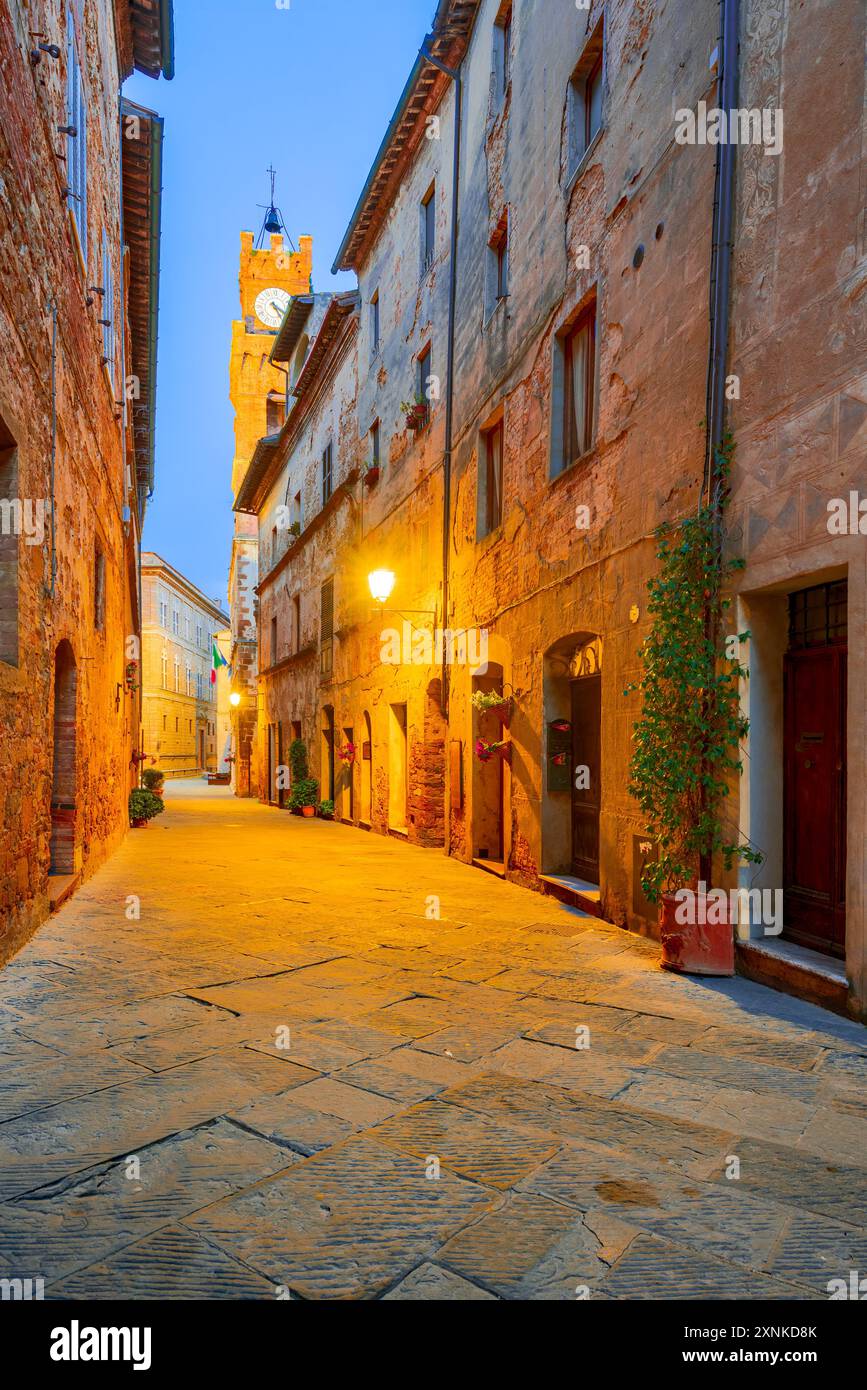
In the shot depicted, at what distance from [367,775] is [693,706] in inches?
421

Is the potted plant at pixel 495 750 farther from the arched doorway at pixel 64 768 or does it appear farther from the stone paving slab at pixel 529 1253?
the stone paving slab at pixel 529 1253

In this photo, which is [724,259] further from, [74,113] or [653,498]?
[74,113]

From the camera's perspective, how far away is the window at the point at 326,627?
59.8 ft

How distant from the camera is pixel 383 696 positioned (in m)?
14.2

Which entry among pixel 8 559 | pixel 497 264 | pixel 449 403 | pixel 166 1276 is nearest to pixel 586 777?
pixel 8 559

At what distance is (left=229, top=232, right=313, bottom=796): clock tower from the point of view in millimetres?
28484

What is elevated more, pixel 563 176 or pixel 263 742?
pixel 563 176

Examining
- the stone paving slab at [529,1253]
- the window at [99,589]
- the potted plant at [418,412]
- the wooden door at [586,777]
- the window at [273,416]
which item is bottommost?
the stone paving slab at [529,1253]

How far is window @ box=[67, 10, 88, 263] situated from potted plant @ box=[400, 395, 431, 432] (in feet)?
17.3

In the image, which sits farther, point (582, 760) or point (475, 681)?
point (475, 681)

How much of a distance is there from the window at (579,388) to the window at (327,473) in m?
11.2

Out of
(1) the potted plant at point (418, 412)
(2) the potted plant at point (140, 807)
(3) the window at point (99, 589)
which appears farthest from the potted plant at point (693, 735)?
(2) the potted plant at point (140, 807)

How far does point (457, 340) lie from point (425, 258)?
8.36ft

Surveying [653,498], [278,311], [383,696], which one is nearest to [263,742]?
[383,696]
